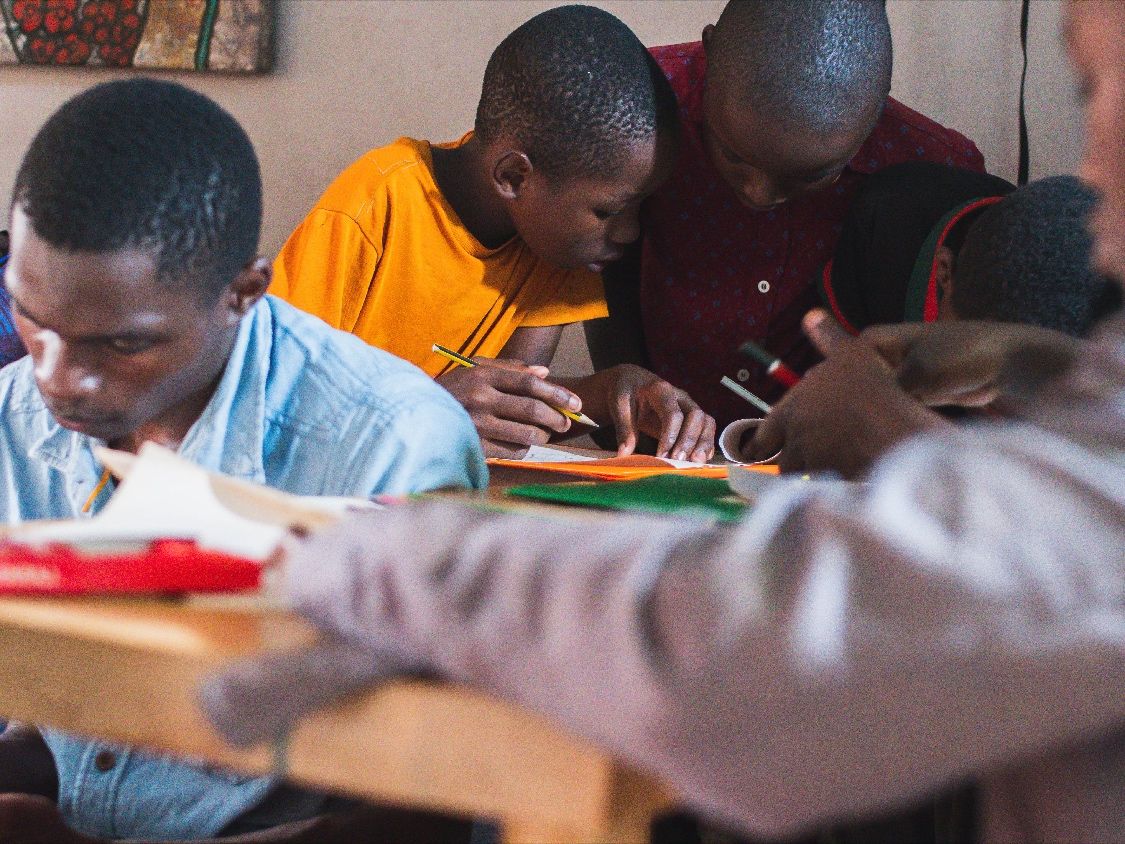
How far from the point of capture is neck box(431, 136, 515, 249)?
1.93 m

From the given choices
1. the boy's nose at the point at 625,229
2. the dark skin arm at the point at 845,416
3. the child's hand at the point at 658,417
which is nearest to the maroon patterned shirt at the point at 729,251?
the boy's nose at the point at 625,229

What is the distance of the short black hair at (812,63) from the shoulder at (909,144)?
22 cm

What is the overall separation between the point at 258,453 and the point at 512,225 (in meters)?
1.09

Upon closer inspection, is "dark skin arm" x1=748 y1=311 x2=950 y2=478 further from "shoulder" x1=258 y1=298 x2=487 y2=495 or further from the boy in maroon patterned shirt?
the boy in maroon patterned shirt

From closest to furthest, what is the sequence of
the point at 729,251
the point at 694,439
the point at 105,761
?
the point at 105,761 → the point at 694,439 → the point at 729,251

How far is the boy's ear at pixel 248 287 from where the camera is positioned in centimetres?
97

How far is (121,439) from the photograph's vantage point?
0.99m

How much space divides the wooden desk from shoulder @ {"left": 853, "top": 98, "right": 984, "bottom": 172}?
156cm

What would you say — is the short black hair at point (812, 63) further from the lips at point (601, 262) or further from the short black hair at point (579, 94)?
the lips at point (601, 262)

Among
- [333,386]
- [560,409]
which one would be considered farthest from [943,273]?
[333,386]

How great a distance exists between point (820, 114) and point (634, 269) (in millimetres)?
516

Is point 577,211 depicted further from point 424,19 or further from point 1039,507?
point 1039,507

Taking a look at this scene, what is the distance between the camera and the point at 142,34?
8.02 feet

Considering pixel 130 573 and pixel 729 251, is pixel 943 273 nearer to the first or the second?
pixel 729 251
